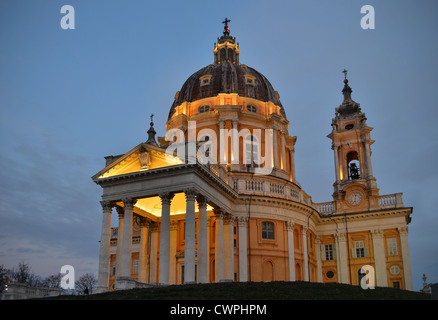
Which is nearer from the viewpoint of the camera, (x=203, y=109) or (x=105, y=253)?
(x=105, y=253)

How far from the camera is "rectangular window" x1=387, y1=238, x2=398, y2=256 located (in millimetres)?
42569

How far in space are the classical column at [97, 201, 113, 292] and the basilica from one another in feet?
0.24

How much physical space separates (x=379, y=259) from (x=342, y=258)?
11.1ft

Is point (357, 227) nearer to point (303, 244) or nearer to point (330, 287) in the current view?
point (303, 244)

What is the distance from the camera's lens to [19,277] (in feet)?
248

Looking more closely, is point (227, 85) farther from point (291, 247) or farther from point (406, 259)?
point (406, 259)

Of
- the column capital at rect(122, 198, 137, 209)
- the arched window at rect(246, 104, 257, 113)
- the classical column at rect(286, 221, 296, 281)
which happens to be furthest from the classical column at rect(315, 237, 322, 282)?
the column capital at rect(122, 198, 137, 209)

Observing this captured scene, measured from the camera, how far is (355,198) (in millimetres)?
46250

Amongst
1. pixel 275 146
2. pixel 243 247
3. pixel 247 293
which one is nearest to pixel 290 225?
pixel 243 247

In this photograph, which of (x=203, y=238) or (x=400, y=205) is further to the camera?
(x=400, y=205)

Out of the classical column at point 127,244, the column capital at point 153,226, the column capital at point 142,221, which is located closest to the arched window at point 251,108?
the column capital at point 153,226

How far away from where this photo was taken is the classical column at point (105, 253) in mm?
29938
